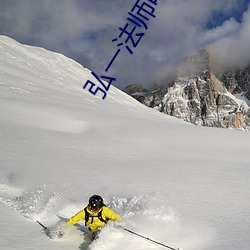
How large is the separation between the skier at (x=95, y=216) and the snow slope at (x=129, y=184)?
0.24 meters

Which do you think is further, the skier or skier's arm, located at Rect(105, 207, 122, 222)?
skier's arm, located at Rect(105, 207, 122, 222)

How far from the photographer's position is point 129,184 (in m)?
8.19

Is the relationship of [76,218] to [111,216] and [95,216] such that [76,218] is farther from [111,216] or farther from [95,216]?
[111,216]

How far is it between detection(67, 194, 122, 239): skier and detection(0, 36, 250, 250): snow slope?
0.80ft

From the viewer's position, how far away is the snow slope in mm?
5539

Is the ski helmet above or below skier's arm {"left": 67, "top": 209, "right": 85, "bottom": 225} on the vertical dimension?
above

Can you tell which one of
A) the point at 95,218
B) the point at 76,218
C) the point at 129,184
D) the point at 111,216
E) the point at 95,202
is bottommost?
the point at 76,218

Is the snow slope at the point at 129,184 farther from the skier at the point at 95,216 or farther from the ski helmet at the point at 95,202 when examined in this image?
the ski helmet at the point at 95,202

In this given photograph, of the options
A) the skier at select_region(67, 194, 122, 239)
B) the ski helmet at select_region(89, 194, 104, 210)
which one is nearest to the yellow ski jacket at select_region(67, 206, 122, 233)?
the skier at select_region(67, 194, 122, 239)

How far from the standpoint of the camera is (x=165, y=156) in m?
11.4

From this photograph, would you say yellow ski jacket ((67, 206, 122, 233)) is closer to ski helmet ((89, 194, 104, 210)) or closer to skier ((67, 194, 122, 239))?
skier ((67, 194, 122, 239))

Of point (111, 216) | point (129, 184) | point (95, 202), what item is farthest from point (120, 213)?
point (129, 184)

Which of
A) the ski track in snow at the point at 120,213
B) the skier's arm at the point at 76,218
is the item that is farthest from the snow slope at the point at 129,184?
the skier's arm at the point at 76,218

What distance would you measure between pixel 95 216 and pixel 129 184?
235 centimetres
